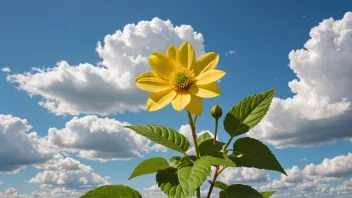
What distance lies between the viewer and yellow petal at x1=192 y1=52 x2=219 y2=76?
9.62 feet

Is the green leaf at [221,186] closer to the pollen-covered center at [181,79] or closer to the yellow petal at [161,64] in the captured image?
the pollen-covered center at [181,79]

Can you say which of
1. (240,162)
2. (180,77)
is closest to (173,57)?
(180,77)

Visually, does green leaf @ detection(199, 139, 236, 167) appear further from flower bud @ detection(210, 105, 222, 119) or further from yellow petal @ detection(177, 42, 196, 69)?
yellow petal @ detection(177, 42, 196, 69)

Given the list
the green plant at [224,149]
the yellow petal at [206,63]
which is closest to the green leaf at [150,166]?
the green plant at [224,149]

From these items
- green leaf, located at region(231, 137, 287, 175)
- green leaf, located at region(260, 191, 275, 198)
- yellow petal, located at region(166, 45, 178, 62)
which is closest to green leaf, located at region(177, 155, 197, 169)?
green leaf, located at region(231, 137, 287, 175)

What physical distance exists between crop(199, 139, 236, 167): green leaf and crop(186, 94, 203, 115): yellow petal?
316 millimetres

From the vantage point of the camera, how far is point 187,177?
8.24 ft

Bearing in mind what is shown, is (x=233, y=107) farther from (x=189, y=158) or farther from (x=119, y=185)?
Answer: (x=119, y=185)

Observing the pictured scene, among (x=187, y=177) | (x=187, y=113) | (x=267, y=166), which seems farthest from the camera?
(x=267, y=166)

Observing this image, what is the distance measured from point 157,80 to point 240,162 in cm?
91

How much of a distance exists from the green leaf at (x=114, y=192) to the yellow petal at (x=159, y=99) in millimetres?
779

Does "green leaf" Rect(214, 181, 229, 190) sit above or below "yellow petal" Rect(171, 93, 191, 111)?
below

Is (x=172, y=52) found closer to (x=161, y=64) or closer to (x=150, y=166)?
(x=161, y=64)

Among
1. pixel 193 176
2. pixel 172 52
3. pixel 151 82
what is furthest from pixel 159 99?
pixel 193 176
